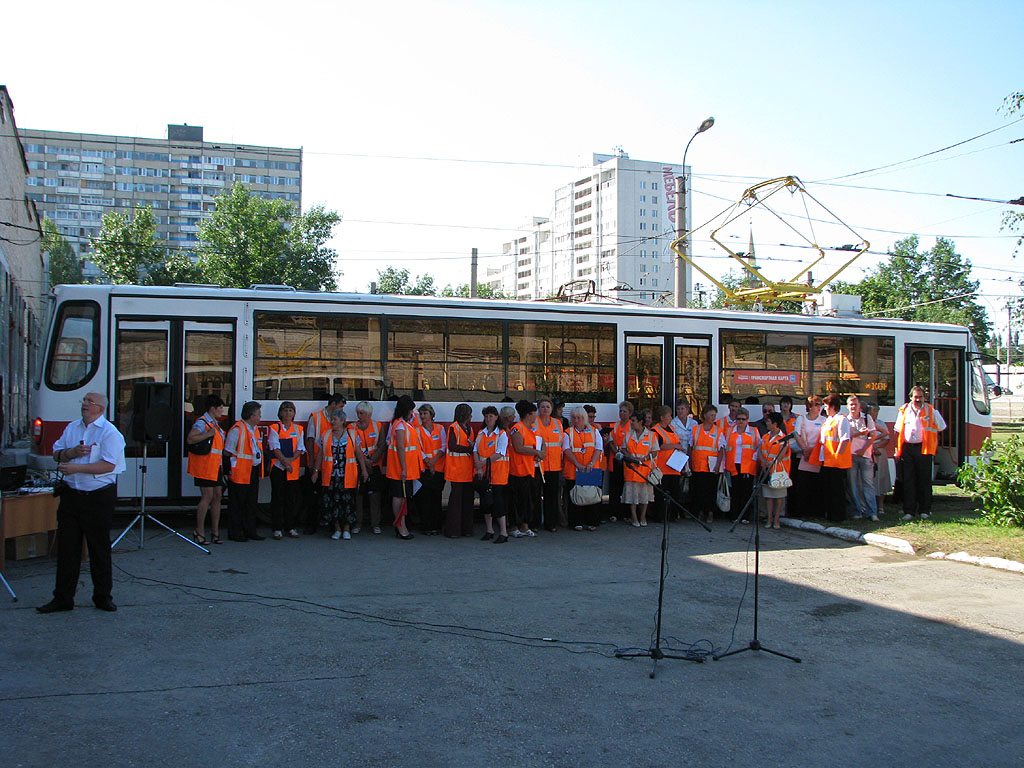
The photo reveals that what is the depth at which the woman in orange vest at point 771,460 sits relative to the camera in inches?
464

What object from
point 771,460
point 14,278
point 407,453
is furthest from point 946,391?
point 14,278

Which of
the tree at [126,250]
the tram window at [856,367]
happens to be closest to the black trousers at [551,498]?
the tram window at [856,367]

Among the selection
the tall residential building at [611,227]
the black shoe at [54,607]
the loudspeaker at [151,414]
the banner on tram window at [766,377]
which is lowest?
the black shoe at [54,607]

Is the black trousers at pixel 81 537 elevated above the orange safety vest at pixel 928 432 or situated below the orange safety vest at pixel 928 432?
below

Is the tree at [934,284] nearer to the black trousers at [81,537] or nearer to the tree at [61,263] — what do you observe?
the black trousers at [81,537]

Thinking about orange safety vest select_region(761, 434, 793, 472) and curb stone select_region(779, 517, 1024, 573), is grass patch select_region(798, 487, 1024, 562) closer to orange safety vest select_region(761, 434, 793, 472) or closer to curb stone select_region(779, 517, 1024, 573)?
curb stone select_region(779, 517, 1024, 573)

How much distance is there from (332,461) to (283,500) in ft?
2.85

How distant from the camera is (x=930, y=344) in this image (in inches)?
576

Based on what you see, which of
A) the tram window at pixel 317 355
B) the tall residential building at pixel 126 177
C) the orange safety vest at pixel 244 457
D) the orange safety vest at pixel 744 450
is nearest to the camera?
the orange safety vest at pixel 244 457

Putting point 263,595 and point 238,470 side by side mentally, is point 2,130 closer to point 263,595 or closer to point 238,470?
point 238,470

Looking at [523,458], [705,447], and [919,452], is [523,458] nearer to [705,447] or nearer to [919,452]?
[705,447]

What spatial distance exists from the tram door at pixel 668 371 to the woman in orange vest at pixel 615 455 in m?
0.51

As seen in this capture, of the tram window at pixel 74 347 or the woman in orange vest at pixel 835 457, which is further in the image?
the woman in orange vest at pixel 835 457

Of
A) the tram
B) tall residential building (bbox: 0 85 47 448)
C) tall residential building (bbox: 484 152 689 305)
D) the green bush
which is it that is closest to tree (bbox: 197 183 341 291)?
tall residential building (bbox: 0 85 47 448)
